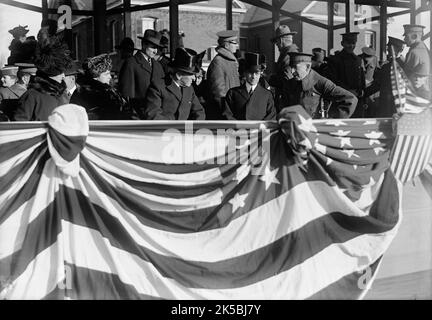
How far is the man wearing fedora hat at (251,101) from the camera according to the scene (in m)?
6.80

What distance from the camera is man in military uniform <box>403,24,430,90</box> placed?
24.2 ft

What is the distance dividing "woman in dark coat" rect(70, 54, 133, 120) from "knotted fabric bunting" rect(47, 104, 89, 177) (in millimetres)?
1338

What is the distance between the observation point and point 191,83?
7.02 meters

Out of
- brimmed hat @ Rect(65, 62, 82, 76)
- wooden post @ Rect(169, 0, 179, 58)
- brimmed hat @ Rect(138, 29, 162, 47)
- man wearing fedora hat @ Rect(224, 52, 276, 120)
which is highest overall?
wooden post @ Rect(169, 0, 179, 58)

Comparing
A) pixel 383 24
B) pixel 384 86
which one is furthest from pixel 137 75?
pixel 383 24

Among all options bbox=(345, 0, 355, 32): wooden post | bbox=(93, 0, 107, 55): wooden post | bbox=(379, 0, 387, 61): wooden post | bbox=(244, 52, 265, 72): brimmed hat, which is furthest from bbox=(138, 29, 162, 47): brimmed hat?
bbox=(379, 0, 387, 61): wooden post

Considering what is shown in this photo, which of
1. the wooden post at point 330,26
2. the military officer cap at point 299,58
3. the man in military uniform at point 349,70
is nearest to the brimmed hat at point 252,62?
the military officer cap at point 299,58

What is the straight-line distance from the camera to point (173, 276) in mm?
5156

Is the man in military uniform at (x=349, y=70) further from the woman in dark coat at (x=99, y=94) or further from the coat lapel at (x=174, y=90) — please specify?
the woman in dark coat at (x=99, y=94)

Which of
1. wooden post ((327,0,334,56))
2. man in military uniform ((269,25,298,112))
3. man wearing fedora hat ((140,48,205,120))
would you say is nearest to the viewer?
man wearing fedora hat ((140,48,205,120))

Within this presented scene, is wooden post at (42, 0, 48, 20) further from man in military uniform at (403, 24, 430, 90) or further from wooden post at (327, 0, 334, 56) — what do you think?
man in military uniform at (403, 24, 430, 90)

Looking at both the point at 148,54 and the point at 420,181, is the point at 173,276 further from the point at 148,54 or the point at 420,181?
the point at 148,54
